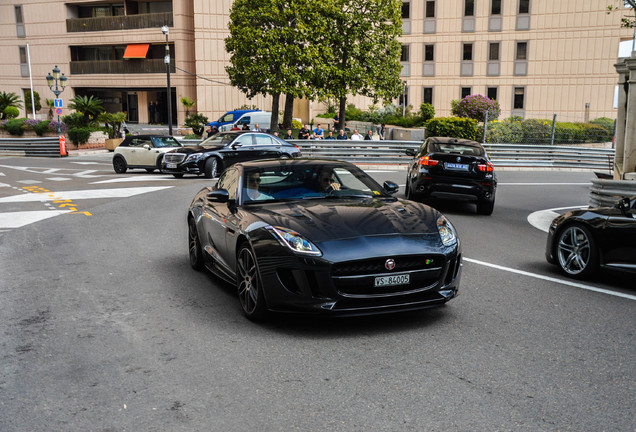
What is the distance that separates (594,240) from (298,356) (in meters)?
4.21

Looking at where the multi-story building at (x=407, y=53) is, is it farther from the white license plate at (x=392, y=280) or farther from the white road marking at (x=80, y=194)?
the white license plate at (x=392, y=280)

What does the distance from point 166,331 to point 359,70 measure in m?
29.8

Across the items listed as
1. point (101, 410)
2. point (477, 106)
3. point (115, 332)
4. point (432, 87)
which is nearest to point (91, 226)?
point (115, 332)

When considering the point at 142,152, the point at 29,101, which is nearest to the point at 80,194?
the point at 142,152

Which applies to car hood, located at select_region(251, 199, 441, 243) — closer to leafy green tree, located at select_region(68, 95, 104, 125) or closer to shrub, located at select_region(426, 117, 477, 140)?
shrub, located at select_region(426, 117, 477, 140)

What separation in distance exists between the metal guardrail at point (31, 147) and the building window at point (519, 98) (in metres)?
33.7

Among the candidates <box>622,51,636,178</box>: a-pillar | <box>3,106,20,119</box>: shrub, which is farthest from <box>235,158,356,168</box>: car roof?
<box>3,106,20,119</box>: shrub

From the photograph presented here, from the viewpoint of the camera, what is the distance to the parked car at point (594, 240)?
7266 millimetres

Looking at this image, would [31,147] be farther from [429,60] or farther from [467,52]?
[467,52]

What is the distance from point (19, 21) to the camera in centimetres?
6103

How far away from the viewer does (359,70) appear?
34156mm

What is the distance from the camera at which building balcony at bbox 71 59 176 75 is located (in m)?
55.2

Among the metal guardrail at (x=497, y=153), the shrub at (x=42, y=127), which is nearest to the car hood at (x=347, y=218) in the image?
the metal guardrail at (x=497, y=153)

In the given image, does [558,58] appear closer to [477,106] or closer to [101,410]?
[477,106]
